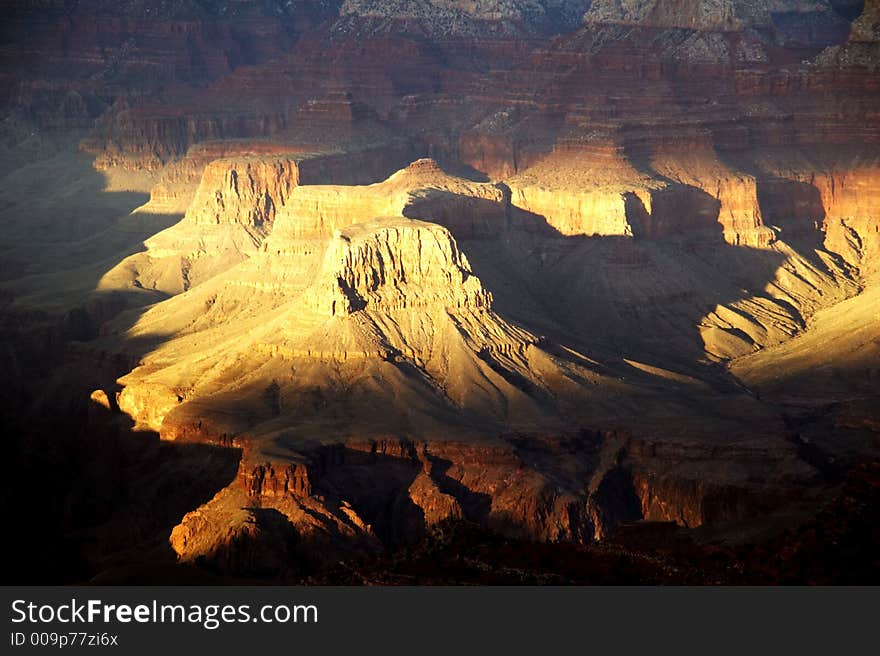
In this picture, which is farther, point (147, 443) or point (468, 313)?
point (468, 313)

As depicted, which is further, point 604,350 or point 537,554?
point 604,350

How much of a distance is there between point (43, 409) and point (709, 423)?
3480 cm

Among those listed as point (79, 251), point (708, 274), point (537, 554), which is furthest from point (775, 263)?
point (537, 554)

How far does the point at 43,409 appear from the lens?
106 meters

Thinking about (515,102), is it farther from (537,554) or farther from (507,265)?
(537,554)

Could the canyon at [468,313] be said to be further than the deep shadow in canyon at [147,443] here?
Yes

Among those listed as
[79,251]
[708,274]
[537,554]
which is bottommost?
[79,251]

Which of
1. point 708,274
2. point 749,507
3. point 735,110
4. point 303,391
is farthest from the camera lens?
point 735,110

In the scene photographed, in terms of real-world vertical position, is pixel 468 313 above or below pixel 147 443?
above

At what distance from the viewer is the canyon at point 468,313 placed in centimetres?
8269

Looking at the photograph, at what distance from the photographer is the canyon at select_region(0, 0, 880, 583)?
3255 inches

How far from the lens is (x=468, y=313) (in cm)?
9731

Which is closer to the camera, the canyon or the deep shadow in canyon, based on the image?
the deep shadow in canyon

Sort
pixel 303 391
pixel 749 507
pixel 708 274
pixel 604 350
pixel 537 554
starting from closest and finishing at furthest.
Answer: pixel 537 554 → pixel 749 507 → pixel 303 391 → pixel 604 350 → pixel 708 274
